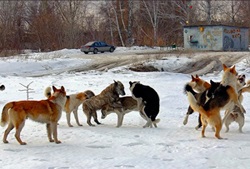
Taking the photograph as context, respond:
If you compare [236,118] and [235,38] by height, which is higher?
[235,38]

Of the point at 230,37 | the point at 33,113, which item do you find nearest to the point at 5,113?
the point at 33,113

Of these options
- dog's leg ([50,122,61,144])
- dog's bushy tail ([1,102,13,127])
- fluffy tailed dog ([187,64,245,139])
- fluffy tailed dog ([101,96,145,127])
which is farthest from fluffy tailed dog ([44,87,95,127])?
fluffy tailed dog ([187,64,245,139])

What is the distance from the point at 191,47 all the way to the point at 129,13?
18.2 meters

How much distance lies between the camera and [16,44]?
57.6 meters

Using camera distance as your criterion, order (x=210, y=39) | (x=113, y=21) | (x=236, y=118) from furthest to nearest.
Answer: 1. (x=113, y=21)
2. (x=210, y=39)
3. (x=236, y=118)

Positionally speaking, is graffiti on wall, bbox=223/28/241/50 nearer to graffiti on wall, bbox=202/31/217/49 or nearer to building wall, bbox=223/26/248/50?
building wall, bbox=223/26/248/50

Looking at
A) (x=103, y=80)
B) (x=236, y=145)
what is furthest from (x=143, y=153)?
(x=103, y=80)

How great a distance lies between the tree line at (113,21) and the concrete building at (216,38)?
10.3m

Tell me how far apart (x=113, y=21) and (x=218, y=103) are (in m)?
54.3

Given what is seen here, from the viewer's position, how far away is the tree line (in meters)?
56.8

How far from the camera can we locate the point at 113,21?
6159 centimetres

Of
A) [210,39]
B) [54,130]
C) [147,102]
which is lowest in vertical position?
[54,130]

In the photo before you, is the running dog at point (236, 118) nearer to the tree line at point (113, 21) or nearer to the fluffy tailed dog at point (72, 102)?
the fluffy tailed dog at point (72, 102)

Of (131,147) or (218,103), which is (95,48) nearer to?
(218,103)
